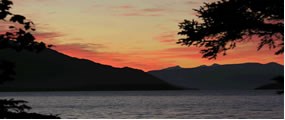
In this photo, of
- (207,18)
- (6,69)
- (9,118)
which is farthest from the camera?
(207,18)

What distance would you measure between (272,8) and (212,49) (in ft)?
7.16

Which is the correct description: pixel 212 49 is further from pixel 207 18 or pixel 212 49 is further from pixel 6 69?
pixel 6 69

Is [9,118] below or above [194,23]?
below

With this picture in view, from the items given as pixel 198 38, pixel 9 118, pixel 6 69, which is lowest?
pixel 9 118

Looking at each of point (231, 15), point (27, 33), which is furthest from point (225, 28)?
point (27, 33)

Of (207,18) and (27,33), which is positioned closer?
(27,33)

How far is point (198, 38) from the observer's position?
52.4ft

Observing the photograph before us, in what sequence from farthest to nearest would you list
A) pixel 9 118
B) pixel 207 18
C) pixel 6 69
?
pixel 207 18 < pixel 9 118 < pixel 6 69

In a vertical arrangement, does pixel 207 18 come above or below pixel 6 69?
above

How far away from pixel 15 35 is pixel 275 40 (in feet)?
21.3

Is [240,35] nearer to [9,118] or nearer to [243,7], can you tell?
[243,7]

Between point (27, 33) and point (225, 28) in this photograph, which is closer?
point (27, 33)

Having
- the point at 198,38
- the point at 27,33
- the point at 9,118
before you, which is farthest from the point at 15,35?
the point at 198,38

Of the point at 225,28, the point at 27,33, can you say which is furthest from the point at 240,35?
the point at 27,33
